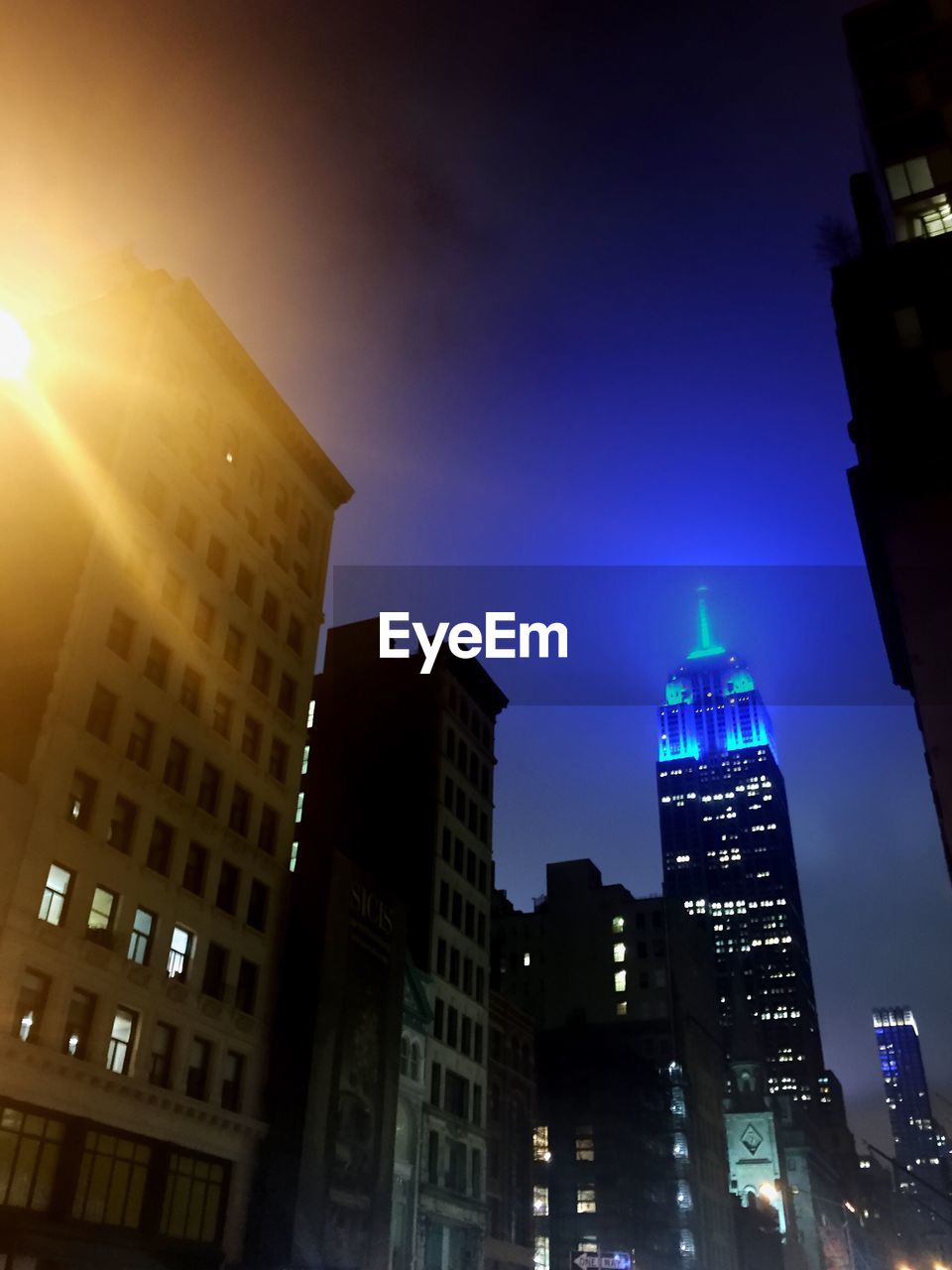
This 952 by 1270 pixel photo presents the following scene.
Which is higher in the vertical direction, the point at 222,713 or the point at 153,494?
the point at 153,494

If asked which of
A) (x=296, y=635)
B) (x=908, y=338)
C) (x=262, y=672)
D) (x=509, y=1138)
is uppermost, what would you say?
(x=908, y=338)

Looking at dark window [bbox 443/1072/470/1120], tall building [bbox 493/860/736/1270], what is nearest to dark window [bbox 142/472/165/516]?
dark window [bbox 443/1072/470/1120]

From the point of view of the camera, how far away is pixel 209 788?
4850cm

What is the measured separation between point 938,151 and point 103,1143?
58.7 metres

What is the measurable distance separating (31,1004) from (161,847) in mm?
9245

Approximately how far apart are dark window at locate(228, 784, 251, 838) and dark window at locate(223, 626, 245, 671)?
6112mm

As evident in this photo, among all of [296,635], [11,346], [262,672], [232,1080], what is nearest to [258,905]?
[232,1080]

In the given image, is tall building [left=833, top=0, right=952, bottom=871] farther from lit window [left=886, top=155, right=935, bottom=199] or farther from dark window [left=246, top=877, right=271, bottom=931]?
dark window [left=246, top=877, right=271, bottom=931]

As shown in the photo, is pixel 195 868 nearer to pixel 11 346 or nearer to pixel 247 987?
pixel 247 987

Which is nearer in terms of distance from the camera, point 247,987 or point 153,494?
point 247,987

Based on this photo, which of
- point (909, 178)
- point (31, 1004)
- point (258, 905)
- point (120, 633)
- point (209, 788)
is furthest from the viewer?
point (909, 178)

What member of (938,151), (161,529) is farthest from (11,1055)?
(938,151)

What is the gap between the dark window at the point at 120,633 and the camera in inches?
1738

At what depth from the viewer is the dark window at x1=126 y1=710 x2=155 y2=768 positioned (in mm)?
43875
